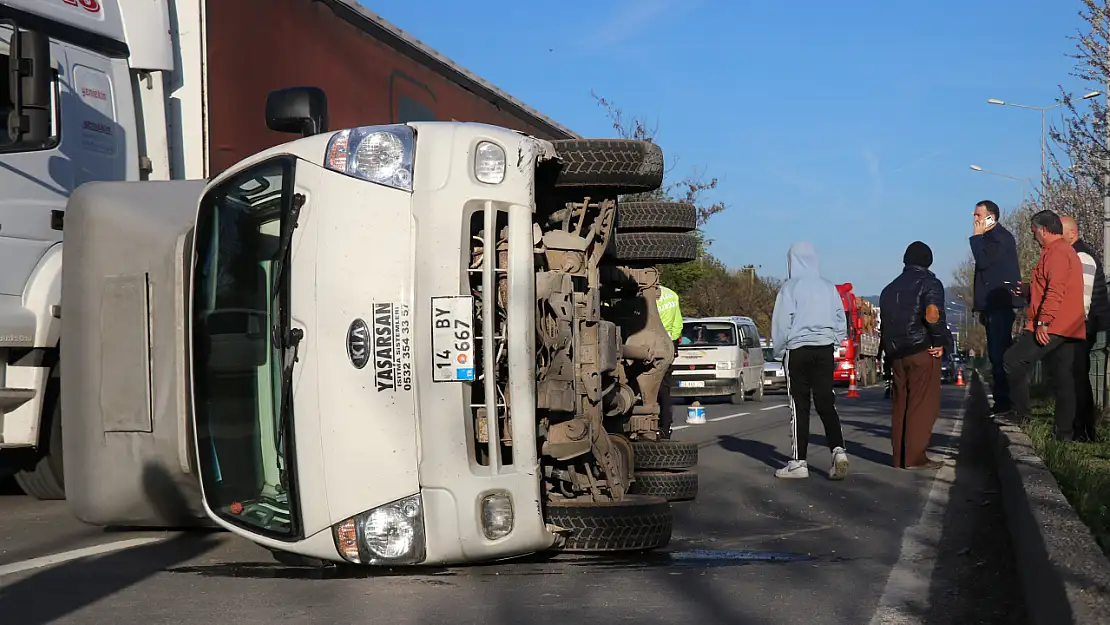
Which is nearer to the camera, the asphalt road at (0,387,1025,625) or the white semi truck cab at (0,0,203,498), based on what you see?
the asphalt road at (0,387,1025,625)

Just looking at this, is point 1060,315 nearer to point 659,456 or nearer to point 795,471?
point 795,471

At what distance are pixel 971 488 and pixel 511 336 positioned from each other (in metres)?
4.89

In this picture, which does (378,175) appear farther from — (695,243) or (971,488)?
(971,488)

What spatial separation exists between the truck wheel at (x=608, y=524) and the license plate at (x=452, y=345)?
33.6 inches

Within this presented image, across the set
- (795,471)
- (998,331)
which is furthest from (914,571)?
(998,331)

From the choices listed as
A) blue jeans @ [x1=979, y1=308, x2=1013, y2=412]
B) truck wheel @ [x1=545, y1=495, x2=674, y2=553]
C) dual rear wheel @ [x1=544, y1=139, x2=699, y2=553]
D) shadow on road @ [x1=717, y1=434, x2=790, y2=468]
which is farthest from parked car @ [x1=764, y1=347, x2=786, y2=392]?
truck wheel @ [x1=545, y1=495, x2=674, y2=553]

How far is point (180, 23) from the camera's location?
27.3 feet

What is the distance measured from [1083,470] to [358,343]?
4697 mm

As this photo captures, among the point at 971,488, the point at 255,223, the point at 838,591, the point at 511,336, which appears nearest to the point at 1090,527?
the point at 838,591

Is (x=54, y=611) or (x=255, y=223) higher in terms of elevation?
(x=255, y=223)

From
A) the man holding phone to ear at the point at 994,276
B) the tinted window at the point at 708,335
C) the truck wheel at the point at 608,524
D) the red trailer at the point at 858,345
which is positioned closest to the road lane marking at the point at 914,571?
the truck wheel at the point at 608,524

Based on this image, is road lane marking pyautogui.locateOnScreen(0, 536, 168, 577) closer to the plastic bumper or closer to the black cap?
the black cap

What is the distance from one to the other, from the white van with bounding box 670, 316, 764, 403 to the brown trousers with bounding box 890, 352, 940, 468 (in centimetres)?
1366

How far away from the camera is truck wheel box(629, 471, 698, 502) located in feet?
26.3
